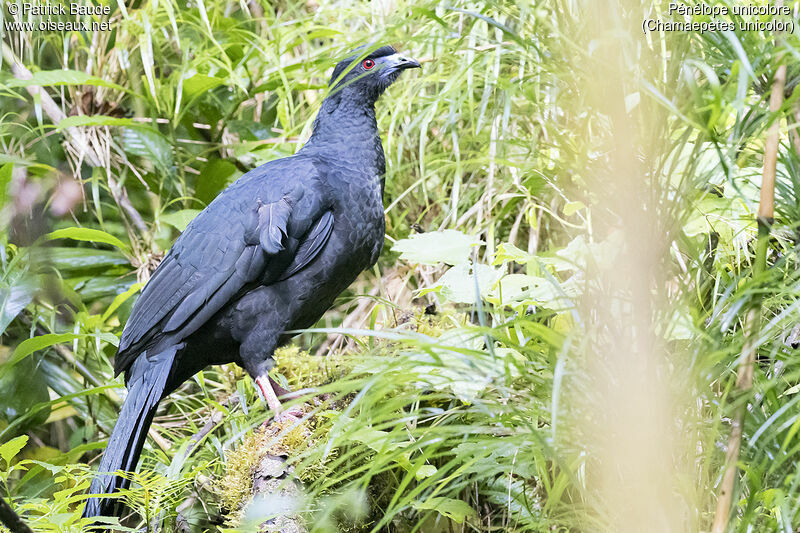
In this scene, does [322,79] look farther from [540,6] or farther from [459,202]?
[540,6]

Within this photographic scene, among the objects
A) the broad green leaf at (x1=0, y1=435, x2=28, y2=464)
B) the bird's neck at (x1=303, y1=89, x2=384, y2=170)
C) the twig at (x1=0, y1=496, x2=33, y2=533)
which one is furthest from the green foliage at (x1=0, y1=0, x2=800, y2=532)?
the twig at (x1=0, y1=496, x2=33, y2=533)

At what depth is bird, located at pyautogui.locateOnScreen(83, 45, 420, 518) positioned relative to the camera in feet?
7.36

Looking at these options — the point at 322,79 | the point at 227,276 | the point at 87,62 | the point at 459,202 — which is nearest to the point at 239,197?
the point at 227,276

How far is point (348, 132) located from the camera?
8.28 feet

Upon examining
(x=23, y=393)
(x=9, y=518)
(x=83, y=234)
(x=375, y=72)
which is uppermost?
(x=375, y=72)

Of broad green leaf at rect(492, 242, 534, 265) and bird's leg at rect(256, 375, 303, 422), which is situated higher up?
broad green leaf at rect(492, 242, 534, 265)

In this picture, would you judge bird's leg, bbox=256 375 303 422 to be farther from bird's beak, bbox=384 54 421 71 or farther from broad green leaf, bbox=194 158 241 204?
broad green leaf, bbox=194 158 241 204

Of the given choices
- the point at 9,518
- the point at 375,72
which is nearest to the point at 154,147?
the point at 375,72

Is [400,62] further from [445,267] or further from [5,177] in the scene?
[5,177]

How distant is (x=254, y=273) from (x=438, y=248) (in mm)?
586

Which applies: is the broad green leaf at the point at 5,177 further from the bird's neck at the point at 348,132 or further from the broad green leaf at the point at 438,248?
the broad green leaf at the point at 438,248

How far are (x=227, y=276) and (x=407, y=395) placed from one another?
113 cm

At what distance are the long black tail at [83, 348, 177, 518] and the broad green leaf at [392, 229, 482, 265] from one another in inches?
32.1

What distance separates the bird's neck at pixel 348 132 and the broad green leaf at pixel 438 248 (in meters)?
0.50
